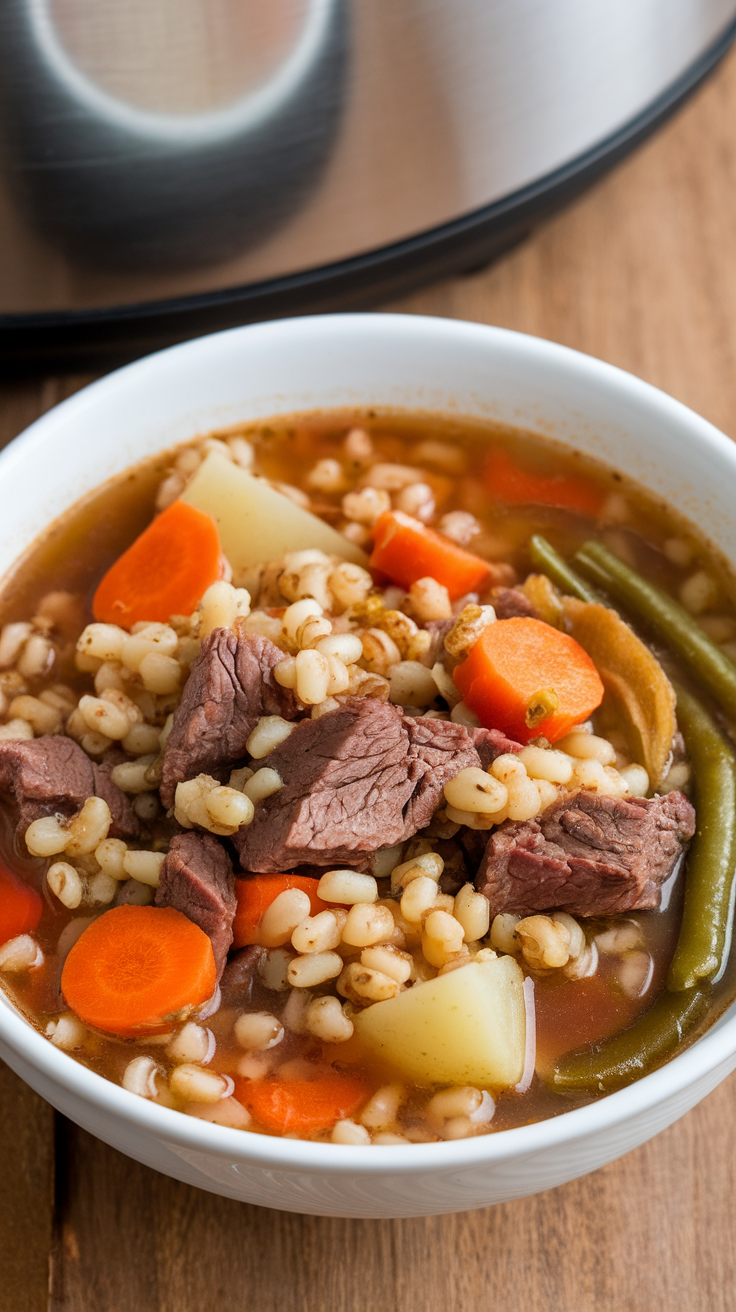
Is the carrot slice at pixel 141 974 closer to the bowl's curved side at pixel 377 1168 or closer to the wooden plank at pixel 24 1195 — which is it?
the bowl's curved side at pixel 377 1168

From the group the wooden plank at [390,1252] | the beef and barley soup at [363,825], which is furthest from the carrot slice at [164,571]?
the wooden plank at [390,1252]

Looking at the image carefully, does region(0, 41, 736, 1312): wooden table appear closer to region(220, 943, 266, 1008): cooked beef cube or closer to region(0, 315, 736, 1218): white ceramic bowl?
region(0, 315, 736, 1218): white ceramic bowl

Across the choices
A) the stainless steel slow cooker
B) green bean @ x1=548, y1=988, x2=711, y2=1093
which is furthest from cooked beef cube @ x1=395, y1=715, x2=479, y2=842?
the stainless steel slow cooker

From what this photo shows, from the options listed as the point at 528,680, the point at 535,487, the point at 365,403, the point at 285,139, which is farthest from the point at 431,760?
the point at 285,139

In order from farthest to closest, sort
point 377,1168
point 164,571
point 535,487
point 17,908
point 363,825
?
1. point 535,487
2. point 164,571
3. point 17,908
4. point 363,825
5. point 377,1168

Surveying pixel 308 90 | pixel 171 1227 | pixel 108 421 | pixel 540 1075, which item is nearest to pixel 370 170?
pixel 308 90

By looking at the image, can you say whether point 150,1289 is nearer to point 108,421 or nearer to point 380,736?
point 380,736

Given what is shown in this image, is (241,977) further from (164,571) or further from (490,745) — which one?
(164,571)
